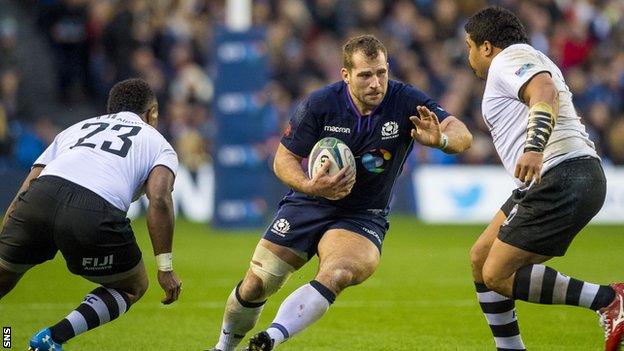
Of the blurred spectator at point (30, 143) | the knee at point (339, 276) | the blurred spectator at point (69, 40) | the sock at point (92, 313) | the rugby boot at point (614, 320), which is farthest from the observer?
A: the blurred spectator at point (69, 40)

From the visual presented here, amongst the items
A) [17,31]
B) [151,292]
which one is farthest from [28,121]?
[151,292]

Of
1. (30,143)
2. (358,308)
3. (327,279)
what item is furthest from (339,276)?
(30,143)

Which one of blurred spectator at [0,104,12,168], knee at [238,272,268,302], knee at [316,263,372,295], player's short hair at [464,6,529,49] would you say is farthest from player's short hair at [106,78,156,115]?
blurred spectator at [0,104,12,168]

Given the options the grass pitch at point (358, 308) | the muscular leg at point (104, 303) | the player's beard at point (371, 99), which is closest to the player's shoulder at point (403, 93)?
the player's beard at point (371, 99)

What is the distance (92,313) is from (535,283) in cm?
288

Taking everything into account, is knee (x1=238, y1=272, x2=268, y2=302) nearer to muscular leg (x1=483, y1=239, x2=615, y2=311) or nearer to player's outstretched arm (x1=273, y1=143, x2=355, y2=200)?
player's outstretched arm (x1=273, y1=143, x2=355, y2=200)

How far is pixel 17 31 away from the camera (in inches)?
875

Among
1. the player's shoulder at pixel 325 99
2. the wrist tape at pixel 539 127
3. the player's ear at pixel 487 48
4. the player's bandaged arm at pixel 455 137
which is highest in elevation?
the player's ear at pixel 487 48

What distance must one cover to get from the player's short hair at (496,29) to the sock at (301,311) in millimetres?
2013

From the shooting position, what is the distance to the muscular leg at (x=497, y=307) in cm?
798

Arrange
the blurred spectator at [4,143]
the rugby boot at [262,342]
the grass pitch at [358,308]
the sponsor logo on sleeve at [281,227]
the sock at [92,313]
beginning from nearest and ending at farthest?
the rugby boot at [262,342]
the sock at [92,313]
the sponsor logo on sleeve at [281,227]
the grass pitch at [358,308]
the blurred spectator at [4,143]

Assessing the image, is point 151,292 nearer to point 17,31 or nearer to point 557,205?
point 557,205

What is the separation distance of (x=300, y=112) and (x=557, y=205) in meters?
1.94

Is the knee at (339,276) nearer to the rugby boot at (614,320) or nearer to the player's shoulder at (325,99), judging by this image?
the player's shoulder at (325,99)
